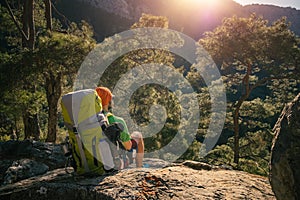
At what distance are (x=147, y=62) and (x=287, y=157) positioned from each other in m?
13.3

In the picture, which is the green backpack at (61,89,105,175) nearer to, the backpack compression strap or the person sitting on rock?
the backpack compression strap

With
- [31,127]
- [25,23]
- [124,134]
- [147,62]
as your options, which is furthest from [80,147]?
[147,62]

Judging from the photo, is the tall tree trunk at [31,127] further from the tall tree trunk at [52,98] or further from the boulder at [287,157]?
the boulder at [287,157]

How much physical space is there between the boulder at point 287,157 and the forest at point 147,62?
4.77 meters

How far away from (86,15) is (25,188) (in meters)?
109

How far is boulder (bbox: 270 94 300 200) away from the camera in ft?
6.93

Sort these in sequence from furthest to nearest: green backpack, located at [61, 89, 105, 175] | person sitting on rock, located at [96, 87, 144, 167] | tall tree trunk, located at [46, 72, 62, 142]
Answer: tall tree trunk, located at [46, 72, 62, 142] → person sitting on rock, located at [96, 87, 144, 167] → green backpack, located at [61, 89, 105, 175]

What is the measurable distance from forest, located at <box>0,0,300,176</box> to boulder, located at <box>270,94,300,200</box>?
4.77 m

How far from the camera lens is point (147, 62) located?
599 inches

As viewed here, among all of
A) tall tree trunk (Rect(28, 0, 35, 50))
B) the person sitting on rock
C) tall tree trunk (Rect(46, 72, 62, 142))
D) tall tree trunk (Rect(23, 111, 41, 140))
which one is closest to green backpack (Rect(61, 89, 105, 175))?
the person sitting on rock

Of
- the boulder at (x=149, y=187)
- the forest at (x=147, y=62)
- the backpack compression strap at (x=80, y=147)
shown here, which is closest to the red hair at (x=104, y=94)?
the backpack compression strap at (x=80, y=147)

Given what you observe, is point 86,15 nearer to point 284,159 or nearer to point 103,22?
point 103,22

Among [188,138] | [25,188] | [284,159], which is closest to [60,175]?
[25,188]

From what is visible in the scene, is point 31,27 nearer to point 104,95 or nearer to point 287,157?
point 104,95
